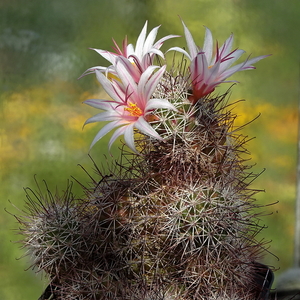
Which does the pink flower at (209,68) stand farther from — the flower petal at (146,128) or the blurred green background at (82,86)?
the blurred green background at (82,86)

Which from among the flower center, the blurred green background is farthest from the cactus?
the blurred green background

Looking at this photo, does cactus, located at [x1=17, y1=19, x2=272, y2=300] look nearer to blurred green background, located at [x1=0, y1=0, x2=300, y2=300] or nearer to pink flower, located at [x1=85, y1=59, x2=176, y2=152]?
pink flower, located at [x1=85, y1=59, x2=176, y2=152]

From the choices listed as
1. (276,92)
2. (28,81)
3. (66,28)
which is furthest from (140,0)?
(276,92)

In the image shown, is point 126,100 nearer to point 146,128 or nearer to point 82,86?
point 146,128

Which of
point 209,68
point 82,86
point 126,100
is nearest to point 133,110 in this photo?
point 126,100

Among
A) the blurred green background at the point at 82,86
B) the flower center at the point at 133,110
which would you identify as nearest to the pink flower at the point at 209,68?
the flower center at the point at 133,110
